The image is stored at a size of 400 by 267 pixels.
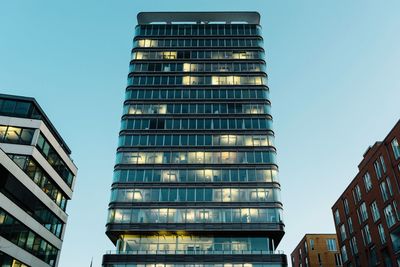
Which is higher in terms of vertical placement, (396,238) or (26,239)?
(396,238)

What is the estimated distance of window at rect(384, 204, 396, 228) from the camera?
46297mm

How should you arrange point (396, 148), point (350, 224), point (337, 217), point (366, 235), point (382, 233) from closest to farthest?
point (396, 148) < point (382, 233) < point (366, 235) < point (350, 224) < point (337, 217)

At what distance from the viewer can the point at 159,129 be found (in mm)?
65000

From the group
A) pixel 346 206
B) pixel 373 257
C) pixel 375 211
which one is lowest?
pixel 373 257

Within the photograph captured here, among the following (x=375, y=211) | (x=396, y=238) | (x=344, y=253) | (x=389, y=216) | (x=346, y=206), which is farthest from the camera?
(x=344, y=253)

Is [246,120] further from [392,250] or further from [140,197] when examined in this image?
[392,250]

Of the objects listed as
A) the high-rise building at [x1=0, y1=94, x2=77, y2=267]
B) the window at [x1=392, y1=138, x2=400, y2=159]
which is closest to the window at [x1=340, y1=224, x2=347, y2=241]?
the window at [x1=392, y1=138, x2=400, y2=159]

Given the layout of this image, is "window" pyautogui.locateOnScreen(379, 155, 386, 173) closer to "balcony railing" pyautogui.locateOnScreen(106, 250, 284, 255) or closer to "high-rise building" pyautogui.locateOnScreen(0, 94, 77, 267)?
"balcony railing" pyautogui.locateOnScreen(106, 250, 284, 255)

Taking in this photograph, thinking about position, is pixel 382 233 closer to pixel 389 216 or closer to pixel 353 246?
pixel 389 216

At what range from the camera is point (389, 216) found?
4725 cm

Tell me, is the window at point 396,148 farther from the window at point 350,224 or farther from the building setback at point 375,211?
the window at point 350,224

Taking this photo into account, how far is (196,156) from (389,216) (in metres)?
28.9

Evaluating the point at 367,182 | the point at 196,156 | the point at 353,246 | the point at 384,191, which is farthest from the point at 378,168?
the point at 196,156

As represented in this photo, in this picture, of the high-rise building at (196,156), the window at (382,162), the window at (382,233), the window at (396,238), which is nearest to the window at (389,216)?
the window at (396,238)
